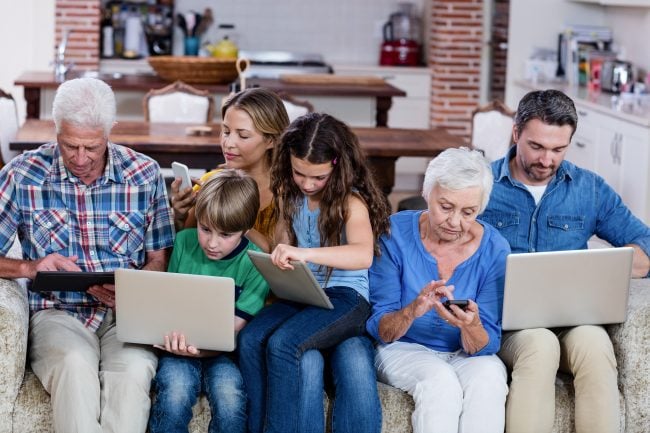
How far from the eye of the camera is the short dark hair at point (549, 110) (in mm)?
3316

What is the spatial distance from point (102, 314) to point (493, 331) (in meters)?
1.10

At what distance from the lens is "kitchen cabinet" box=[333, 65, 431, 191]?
353 inches

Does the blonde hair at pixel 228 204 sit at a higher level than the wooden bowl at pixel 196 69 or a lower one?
lower

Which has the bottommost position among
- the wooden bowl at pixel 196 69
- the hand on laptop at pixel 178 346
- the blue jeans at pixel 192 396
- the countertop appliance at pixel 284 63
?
the blue jeans at pixel 192 396

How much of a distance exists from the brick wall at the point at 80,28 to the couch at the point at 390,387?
561 cm

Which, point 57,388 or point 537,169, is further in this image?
point 537,169

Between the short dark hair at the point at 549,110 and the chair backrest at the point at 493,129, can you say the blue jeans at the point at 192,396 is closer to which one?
the short dark hair at the point at 549,110

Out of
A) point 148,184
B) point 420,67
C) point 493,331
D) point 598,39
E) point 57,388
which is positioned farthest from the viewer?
point 420,67

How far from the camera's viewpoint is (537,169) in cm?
335

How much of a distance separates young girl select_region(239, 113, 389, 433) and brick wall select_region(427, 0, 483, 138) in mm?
5861

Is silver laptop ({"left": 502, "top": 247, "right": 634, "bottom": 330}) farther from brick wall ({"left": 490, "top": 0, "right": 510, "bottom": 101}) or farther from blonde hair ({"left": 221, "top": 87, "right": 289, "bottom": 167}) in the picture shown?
brick wall ({"left": 490, "top": 0, "right": 510, "bottom": 101})

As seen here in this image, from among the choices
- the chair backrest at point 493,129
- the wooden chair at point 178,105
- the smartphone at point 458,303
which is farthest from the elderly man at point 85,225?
the chair backrest at point 493,129

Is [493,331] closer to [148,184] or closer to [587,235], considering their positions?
[587,235]

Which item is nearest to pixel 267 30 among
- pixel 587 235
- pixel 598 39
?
pixel 598 39
